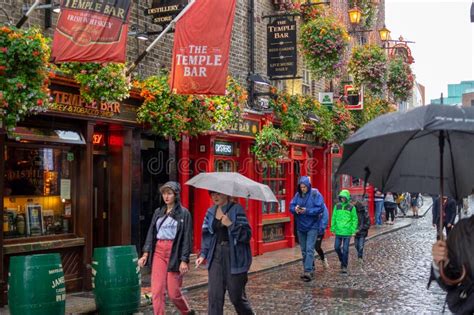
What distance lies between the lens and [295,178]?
67.8 ft

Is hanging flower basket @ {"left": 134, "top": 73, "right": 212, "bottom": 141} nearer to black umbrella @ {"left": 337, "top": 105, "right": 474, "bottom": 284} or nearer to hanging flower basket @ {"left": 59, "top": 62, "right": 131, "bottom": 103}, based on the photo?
hanging flower basket @ {"left": 59, "top": 62, "right": 131, "bottom": 103}

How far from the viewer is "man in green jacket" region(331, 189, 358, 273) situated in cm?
1366

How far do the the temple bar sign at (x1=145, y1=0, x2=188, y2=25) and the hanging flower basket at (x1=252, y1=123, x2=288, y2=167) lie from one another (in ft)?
15.8

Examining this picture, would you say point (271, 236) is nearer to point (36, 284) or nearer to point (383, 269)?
point (383, 269)

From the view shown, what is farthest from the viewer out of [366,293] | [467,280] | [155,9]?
[155,9]

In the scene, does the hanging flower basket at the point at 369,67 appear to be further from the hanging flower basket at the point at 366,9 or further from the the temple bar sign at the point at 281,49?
the the temple bar sign at the point at 281,49

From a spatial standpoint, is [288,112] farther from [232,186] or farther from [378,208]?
[378,208]

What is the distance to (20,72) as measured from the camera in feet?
29.6

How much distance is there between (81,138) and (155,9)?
2916 mm

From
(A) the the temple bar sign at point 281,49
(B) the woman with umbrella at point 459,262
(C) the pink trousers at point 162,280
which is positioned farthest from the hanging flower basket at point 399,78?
(B) the woman with umbrella at point 459,262

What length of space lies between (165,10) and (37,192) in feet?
13.2

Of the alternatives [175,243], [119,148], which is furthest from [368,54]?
[175,243]

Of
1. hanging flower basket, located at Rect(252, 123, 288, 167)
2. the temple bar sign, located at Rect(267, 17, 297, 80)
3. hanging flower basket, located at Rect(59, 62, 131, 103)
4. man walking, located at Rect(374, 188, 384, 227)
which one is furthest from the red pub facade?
man walking, located at Rect(374, 188, 384, 227)

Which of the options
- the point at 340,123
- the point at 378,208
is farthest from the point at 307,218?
the point at 378,208
